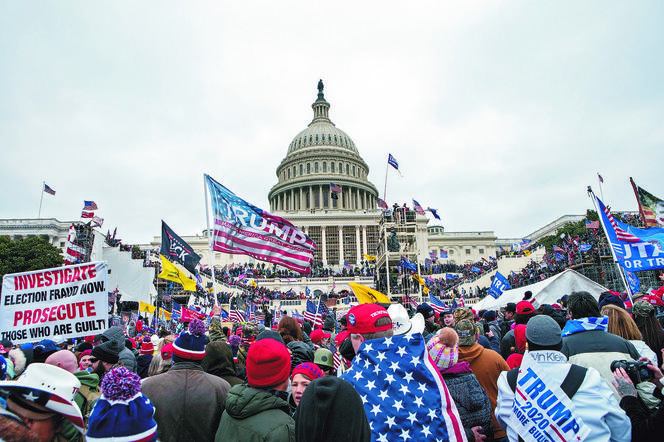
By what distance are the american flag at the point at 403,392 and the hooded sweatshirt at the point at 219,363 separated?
1.55 m

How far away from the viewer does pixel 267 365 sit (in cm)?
308

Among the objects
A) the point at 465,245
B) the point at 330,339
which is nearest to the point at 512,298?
the point at 330,339

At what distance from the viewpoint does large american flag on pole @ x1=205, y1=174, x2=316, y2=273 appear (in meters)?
10.5

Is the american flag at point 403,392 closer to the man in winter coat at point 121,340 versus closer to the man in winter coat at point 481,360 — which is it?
the man in winter coat at point 481,360

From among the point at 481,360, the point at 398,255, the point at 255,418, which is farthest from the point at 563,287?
the point at 398,255

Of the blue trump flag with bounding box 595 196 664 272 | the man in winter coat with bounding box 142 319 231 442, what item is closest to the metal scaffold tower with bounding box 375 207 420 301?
the blue trump flag with bounding box 595 196 664 272

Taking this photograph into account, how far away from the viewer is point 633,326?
4.13 m

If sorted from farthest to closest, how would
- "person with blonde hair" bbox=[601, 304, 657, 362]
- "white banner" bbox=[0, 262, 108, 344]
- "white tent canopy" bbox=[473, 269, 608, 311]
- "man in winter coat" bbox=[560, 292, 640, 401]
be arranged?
"white tent canopy" bbox=[473, 269, 608, 311]
"white banner" bbox=[0, 262, 108, 344]
"person with blonde hair" bbox=[601, 304, 657, 362]
"man in winter coat" bbox=[560, 292, 640, 401]

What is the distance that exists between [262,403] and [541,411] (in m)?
1.78

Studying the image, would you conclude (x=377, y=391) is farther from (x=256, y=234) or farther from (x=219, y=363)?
(x=256, y=234)

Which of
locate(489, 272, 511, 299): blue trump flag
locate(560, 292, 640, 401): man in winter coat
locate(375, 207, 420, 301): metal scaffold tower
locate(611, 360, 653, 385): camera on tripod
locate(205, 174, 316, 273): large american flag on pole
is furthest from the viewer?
locate(375, 207, 420, 301): metal scaffold tower

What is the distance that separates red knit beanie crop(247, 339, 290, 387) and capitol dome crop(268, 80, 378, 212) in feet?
248

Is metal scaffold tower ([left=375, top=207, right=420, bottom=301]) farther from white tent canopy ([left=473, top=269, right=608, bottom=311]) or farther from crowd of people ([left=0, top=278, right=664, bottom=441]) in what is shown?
→ crowd of people ([left=0, top=278, right=664, bottom=441])

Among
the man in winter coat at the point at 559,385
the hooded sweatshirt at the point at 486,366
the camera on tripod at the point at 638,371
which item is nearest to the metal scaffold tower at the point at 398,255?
the hooded sweatshirt at the point at 486,366
